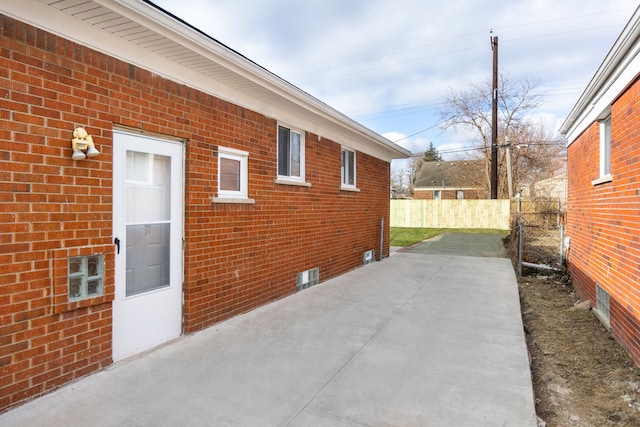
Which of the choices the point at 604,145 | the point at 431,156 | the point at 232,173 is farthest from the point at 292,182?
the point at 431,156

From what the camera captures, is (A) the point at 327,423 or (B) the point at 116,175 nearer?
(A) the point at 327,423

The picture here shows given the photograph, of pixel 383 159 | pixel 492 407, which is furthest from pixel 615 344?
pixel 383 159

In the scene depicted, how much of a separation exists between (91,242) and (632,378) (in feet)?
16.4

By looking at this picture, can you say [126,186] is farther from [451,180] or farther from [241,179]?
[451,180]

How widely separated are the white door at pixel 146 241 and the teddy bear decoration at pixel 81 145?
0.34 meters

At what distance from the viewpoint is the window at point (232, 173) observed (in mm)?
4797

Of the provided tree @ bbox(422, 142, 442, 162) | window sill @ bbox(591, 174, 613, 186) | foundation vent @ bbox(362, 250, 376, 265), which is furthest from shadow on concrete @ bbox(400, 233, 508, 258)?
tree @ bbox(422, 142, 442, 162)

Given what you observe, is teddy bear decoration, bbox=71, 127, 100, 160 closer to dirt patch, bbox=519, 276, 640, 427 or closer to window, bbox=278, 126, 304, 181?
window, bbox=278, 126, 304, 181

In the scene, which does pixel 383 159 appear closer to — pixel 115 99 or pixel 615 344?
pixel 615 344

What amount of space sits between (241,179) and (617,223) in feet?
15.5

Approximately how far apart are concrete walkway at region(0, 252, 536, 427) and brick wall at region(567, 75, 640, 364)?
1.12 meters

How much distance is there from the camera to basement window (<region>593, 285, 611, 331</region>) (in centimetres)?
500

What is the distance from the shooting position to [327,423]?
2619 mm

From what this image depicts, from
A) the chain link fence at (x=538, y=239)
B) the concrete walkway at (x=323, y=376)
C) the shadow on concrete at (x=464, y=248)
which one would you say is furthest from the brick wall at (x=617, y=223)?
the shadow on concrete at (x=464, y=248)
